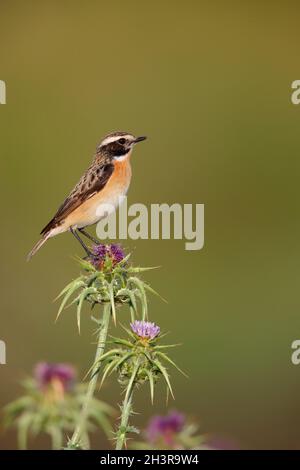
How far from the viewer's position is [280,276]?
17.0m

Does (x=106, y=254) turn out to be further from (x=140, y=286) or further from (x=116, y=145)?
(x=116, y=145)

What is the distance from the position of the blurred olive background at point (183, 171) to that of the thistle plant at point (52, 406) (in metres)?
6.43

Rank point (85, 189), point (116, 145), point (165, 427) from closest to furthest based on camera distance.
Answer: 1. point (165, 427)
2. point (85, 189)
3. point (116, 145)

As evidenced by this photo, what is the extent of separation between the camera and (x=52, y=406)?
3.30m

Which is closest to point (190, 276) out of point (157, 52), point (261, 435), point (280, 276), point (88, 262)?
→ point (280, 276)

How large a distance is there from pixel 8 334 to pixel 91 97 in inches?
287

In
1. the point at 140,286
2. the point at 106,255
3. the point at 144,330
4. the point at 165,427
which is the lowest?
the point at 165,427

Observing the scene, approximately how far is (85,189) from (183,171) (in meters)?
11.1

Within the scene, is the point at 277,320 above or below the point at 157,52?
below

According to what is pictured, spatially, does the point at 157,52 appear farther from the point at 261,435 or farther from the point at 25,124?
the point at 261,435

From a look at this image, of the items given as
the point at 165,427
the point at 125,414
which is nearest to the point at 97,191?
the point at 125,414

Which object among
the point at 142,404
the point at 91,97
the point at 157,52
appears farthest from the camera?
the point at 157,52

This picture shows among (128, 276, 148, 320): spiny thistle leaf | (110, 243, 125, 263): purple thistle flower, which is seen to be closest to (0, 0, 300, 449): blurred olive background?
(110, 243, 125, 263): purple thistle flower

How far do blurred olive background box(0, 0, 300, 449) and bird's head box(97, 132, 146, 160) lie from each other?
3575 millimetres
